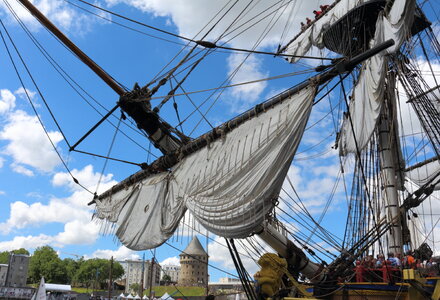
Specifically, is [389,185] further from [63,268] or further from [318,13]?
[63,268]

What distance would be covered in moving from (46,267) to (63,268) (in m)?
3.62

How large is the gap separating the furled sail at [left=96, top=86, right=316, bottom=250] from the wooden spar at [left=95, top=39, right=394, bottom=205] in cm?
9

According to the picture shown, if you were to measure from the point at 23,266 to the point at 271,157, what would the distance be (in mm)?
67900

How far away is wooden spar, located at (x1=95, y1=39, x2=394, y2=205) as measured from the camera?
220 inches

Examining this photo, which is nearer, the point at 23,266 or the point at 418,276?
the point at 418,276

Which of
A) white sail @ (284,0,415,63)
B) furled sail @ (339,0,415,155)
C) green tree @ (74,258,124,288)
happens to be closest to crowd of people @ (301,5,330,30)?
white sail @ (284,0,415,63)

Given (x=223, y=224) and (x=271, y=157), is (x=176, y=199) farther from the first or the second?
(x=271, y=157)

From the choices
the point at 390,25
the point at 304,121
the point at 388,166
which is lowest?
the point at 304,121

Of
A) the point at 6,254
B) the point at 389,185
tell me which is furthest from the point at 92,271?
the point at 389,185

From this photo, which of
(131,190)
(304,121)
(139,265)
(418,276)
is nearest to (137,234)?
(131,190)

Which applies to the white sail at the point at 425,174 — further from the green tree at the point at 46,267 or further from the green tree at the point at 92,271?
the green tree at the point at 46,267

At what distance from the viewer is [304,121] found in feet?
20.4

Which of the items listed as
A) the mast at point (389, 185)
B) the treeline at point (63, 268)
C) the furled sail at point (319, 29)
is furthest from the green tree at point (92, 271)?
the mast at point (389, 185)

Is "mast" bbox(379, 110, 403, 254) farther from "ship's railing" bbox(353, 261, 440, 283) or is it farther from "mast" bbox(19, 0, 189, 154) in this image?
"mast" bbox(19, 0, 189, 154)
